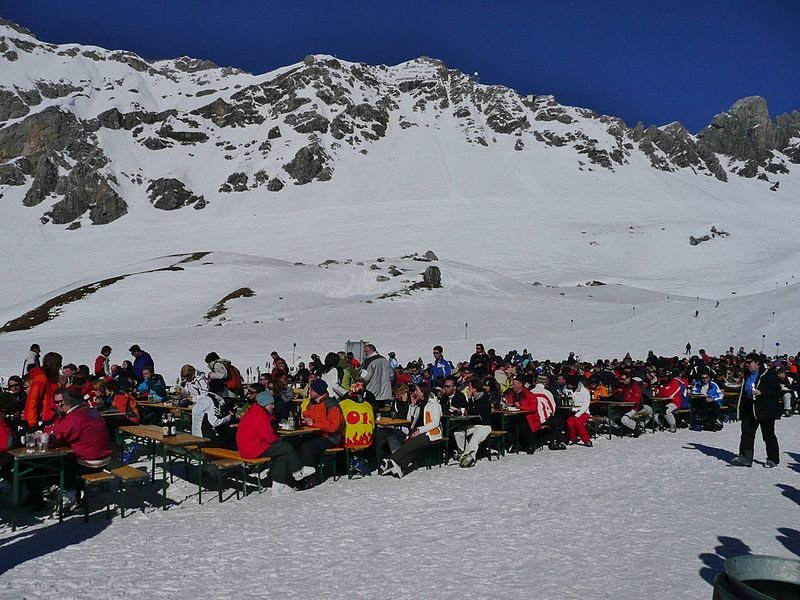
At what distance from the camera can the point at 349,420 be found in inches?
406

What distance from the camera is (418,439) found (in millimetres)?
10547

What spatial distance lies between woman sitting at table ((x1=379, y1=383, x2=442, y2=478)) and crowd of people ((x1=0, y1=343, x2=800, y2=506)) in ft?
0.07

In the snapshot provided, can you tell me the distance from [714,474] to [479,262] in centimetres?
7256

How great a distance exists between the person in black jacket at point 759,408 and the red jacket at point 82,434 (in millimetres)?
9873

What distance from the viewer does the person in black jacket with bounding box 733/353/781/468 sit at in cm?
1050

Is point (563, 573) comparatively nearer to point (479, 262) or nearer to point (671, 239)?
point (479, 262)

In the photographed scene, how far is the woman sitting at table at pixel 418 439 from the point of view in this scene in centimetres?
1040

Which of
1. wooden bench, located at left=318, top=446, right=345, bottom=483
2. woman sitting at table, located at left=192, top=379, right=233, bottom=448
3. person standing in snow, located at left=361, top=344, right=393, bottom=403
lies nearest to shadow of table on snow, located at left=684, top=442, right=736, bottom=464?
person standing in snow, located at left=361, top=344, right=393, bottom=403

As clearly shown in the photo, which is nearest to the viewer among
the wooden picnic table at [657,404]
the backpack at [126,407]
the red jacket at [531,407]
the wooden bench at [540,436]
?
the backpack at [126,407]

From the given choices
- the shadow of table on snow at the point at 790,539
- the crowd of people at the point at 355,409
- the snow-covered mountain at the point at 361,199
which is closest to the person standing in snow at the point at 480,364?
the crowd of people at the point at 355,409

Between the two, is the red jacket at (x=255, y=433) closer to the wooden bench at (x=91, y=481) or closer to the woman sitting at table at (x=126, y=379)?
the wooden bench at (x=91, y=481)

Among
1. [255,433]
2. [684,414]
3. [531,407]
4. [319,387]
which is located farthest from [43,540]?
[684,414]

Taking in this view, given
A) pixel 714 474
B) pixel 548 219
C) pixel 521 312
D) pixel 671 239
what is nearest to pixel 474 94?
pixel 548 219

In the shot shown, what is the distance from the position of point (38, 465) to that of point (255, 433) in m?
2.66
